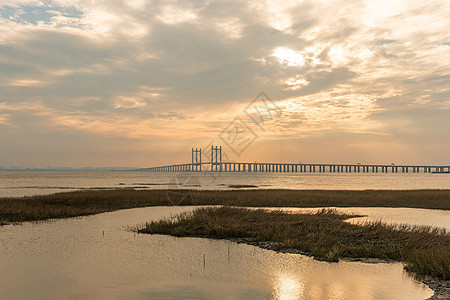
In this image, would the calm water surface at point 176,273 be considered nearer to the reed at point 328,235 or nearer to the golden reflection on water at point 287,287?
the golden reflection on water at point 287,287

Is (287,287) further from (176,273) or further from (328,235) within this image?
(328,235)

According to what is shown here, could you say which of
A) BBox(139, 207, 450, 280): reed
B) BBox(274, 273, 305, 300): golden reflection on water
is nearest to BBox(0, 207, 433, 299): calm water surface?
BBox(274, 273, 305, 300): golden reflection on water

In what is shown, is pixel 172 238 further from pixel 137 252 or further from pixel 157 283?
pixel 157 283

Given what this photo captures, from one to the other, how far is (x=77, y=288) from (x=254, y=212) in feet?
59.6

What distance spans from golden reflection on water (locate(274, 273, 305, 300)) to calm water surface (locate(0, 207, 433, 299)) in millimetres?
39

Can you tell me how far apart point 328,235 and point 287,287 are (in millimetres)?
8338

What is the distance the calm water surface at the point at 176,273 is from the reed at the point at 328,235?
1064 millimetres

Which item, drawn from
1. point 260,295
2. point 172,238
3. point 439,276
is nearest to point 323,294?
point 260,295

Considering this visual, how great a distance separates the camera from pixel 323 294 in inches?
524

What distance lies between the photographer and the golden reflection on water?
1304 centimetres

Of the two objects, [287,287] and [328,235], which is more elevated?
[328,235]

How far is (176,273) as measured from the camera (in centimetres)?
1606

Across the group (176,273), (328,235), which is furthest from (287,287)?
(328,235)

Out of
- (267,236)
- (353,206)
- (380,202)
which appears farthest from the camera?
(380,202)
